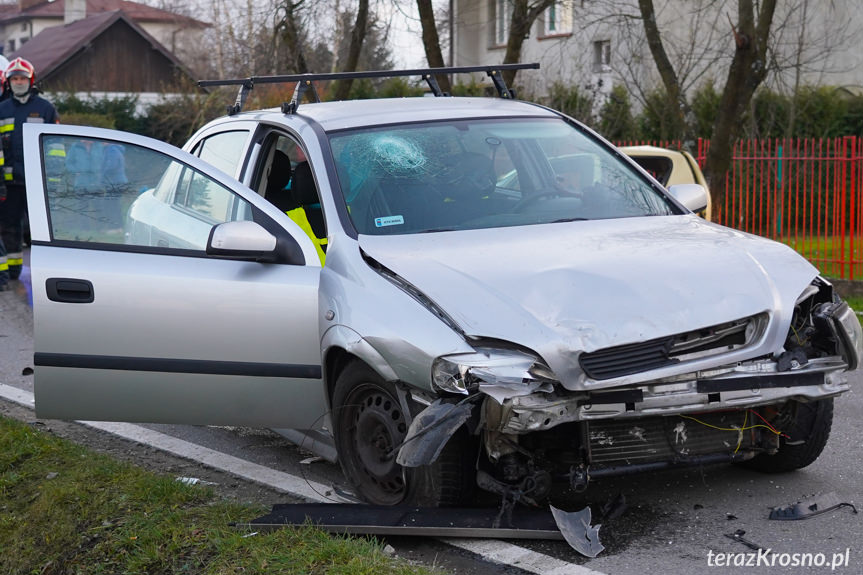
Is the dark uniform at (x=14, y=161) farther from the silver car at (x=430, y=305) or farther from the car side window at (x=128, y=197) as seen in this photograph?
the car side window at (x=128, y=197)

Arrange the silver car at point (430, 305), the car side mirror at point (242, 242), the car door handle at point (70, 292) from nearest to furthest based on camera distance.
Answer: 1. the silver car at point (430, 305)
2. the car side mirror at point (242, 242)
3. the car door handle at point (70, 292)

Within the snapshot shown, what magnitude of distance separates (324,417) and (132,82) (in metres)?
50.4

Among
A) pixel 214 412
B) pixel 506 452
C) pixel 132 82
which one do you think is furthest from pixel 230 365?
pixel 132 82

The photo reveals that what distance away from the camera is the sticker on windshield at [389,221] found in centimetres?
487

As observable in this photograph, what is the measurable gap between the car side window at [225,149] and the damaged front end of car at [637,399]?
95.6 inches

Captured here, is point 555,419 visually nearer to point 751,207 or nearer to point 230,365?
point 230,365

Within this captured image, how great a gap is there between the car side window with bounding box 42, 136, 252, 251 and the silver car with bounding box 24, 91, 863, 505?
11mm

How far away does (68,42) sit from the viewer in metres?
50.9

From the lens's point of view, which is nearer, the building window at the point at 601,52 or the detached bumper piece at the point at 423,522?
the detached bumper piece at the point at 423,522

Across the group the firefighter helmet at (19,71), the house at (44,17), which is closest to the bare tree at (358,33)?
the firefighter helmet at (19,71)

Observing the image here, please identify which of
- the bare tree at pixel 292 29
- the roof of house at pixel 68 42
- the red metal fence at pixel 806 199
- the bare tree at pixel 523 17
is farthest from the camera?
the roof of house at pixel 68 42

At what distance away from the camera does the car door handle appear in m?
4.74

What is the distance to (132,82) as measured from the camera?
5231 centimetres

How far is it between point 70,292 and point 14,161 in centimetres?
800
